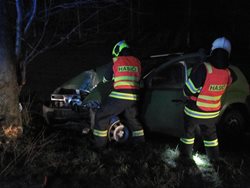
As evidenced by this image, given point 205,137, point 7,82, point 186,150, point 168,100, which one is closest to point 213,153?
point 205,137

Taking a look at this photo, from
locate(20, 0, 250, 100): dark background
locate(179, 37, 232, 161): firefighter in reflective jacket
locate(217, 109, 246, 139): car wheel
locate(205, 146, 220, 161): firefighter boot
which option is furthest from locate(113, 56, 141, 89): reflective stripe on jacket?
locate(20, 0, 250, 100): dark background

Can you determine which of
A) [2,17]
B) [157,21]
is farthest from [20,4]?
[157,21]

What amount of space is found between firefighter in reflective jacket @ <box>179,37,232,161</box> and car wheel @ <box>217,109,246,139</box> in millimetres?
737

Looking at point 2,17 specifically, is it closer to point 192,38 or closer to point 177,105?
point 177,105

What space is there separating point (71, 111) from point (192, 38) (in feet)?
33.3

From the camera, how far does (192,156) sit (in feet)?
12.8

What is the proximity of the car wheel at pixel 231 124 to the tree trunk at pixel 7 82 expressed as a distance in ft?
9.76

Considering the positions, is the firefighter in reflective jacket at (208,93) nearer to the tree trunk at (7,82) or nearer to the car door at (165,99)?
the car door at (165,99)

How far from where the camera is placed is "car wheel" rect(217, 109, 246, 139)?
4.43 metres

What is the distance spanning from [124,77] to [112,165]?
1.23 m

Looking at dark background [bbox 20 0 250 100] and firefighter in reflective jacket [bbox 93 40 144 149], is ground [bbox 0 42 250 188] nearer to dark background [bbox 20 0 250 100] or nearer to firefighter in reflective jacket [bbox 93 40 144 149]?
firefighter in reflective jacket [bbox 93 40 144 149]

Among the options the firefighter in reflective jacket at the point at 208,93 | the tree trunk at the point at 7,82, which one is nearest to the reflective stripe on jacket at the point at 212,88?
the firefighter in reflective jacket at the point at 208,93

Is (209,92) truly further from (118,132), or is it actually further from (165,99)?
(118,132)

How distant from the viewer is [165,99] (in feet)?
14.6
